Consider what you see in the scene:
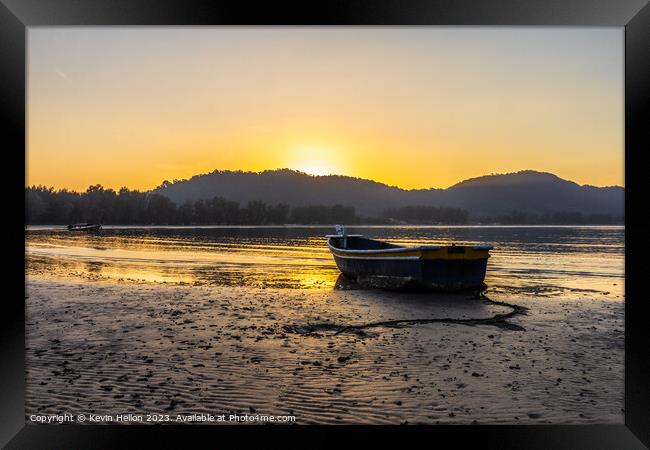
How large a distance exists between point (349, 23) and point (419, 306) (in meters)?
9.41

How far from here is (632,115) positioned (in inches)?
188

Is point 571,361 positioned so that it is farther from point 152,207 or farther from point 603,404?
point 152,207

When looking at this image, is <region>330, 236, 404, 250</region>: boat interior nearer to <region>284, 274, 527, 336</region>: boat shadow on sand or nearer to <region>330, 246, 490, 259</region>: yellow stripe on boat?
<region>284, 274, 527, 336</region>: boat shadow on sand

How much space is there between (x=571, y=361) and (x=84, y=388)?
7.33 meters

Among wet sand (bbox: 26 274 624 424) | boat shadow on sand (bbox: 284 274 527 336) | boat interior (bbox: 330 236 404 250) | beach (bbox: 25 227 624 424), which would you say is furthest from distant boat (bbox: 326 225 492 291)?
boat interior (bbox: 330 236 404 250)

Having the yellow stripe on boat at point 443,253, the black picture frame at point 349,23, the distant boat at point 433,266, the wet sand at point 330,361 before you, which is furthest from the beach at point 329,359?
the yellow stripe on boat at point 443,253

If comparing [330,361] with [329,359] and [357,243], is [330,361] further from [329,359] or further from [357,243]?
[357,243]

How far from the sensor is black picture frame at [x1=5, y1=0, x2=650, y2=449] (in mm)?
4539

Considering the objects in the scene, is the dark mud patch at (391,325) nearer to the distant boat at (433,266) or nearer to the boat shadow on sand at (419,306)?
the boat shadow on sand at (419,306)

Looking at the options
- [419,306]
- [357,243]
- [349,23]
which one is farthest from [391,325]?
[357,243]

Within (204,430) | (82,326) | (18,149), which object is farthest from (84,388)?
(82,326)

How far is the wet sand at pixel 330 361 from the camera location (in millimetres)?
5555

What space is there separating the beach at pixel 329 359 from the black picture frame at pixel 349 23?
74 centimetres

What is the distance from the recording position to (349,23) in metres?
5.01
